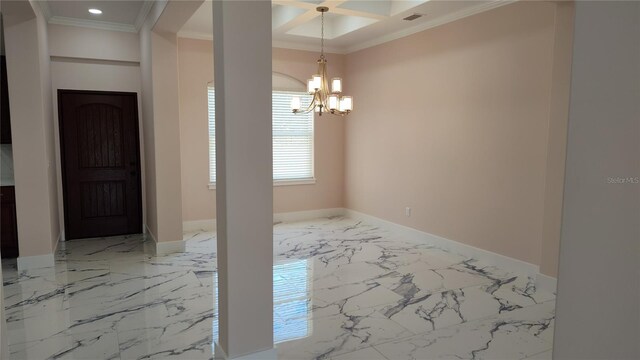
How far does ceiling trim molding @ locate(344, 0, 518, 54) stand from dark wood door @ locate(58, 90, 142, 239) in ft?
12.0

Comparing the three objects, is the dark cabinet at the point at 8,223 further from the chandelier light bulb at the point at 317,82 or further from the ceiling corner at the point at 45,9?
the chandelier light bulb at the point at 317,82

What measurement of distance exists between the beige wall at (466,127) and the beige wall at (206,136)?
2.36ft

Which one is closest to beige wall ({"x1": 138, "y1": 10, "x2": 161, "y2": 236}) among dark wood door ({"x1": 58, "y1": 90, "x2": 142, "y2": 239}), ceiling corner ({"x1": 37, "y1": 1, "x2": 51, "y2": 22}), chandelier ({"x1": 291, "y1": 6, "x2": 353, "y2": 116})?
dark wood door ({"x1": 58, "y1": 90, "x2": 142, "y2": 239})

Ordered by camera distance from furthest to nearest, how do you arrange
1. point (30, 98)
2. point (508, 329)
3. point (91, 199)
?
1. point (91, 199)
2. point (30, 98)
3. point (508, 329)

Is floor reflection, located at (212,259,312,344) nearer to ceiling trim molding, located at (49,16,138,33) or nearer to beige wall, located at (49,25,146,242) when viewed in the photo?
beige wall, located at (49,25,146,242)

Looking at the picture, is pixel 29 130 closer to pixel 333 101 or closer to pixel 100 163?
pixel 100 163

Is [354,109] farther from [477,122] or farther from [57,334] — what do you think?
[57,334]

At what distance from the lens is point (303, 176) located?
7.54 metres

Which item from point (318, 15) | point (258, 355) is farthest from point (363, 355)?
point (318, 15)

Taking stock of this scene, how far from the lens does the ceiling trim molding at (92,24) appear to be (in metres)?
5.56

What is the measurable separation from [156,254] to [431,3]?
4.35 metres

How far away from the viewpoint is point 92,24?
5754mm

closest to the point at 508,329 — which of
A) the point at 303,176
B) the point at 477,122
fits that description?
the point at 477,122

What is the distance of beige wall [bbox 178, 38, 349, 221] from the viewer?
646 cm
